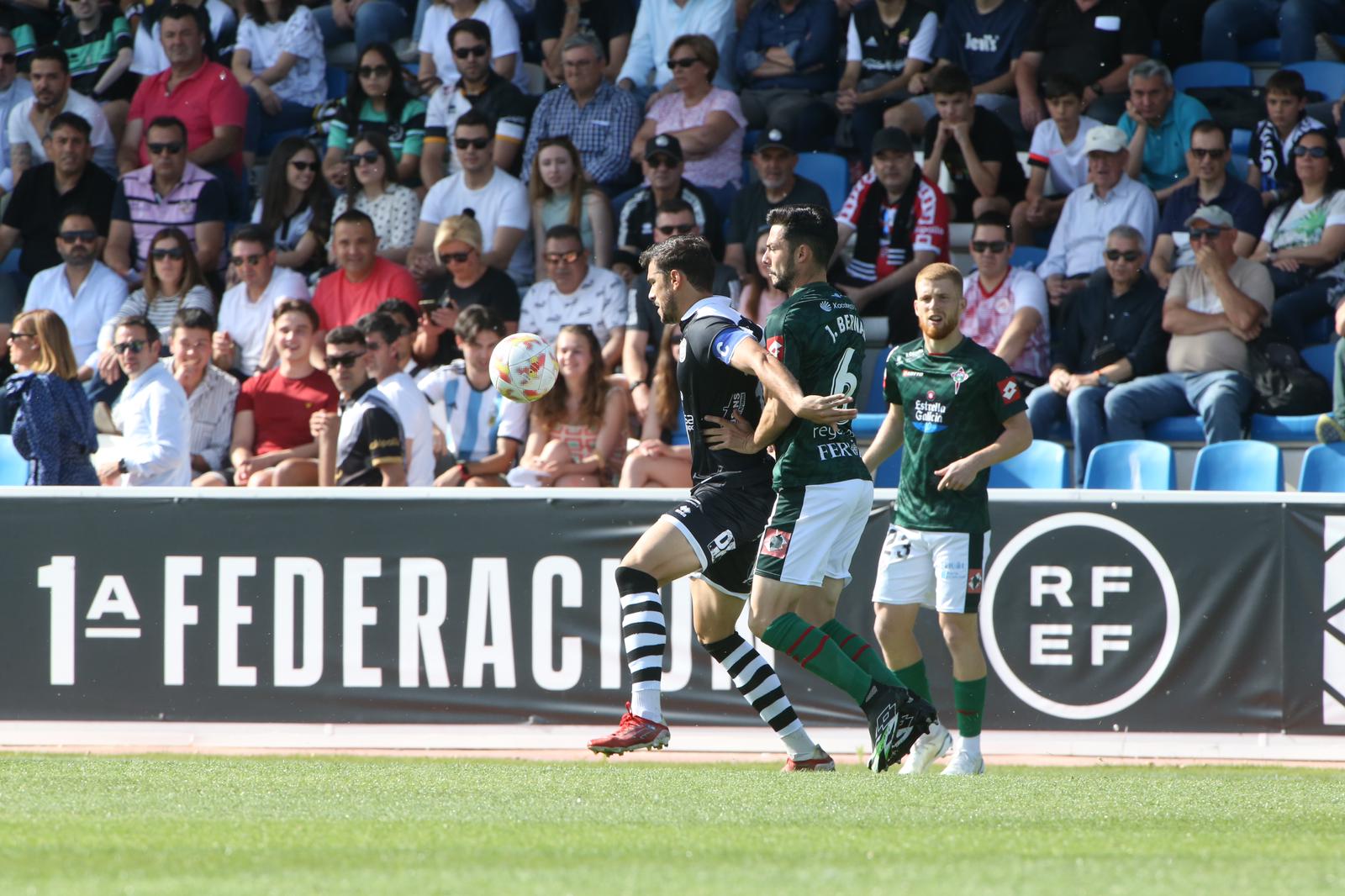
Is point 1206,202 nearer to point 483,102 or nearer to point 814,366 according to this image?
point 483,102

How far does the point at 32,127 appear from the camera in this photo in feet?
47.5

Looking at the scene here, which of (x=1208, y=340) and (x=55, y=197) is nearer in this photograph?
(x=1208, y=340)

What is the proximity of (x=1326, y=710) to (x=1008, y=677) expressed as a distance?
168 cm

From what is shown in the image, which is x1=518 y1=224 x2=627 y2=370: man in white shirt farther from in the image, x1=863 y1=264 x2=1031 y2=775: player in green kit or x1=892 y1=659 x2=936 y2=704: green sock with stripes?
x1=892 y1=659 x2=936 y2=704: green sock with stripes

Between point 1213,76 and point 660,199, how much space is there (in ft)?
16.3

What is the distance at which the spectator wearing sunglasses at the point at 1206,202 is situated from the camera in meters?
11.5

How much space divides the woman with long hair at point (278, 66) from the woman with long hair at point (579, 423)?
5719 millimetres

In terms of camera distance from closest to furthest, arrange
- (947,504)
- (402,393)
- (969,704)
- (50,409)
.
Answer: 1. (947,504)
2. (969,704)
3. (50,409)
4. (402,393)

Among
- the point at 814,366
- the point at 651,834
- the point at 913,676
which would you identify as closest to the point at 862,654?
the point at 913,676

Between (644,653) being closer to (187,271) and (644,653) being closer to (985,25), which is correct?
(187,271)

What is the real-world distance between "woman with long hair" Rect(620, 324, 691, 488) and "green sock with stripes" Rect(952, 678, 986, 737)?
318cm

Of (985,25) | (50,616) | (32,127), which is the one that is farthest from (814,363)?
(32,127)

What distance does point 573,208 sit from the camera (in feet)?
41.1

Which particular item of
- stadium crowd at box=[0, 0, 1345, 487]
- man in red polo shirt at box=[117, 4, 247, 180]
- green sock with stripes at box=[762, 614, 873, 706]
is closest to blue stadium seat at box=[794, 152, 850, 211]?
stadium crowd at box=[0, 0, 1345, 487]
